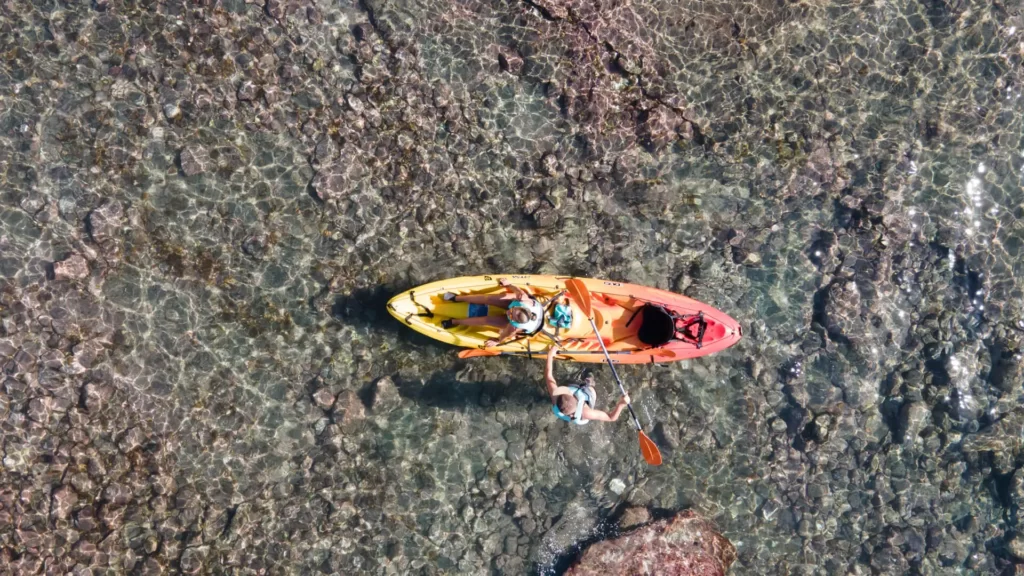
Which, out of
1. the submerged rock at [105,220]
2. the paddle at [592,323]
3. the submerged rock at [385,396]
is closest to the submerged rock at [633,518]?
the paddle at [592,323]

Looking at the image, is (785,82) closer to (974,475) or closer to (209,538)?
(974,475)

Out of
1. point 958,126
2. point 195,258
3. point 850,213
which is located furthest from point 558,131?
point 958,126

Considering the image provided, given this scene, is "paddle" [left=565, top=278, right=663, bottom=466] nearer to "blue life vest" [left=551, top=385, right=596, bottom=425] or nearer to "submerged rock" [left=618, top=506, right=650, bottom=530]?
"blue life vest" [left=551, top=385, right=596, bottom=425]

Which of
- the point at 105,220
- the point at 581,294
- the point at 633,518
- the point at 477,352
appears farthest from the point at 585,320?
the point at 105,220

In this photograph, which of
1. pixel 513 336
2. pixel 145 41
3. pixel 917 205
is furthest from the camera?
pixel 917 205

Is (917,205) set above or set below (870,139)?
below

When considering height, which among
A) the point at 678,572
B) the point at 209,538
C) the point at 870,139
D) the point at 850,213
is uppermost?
the point at 870,139
